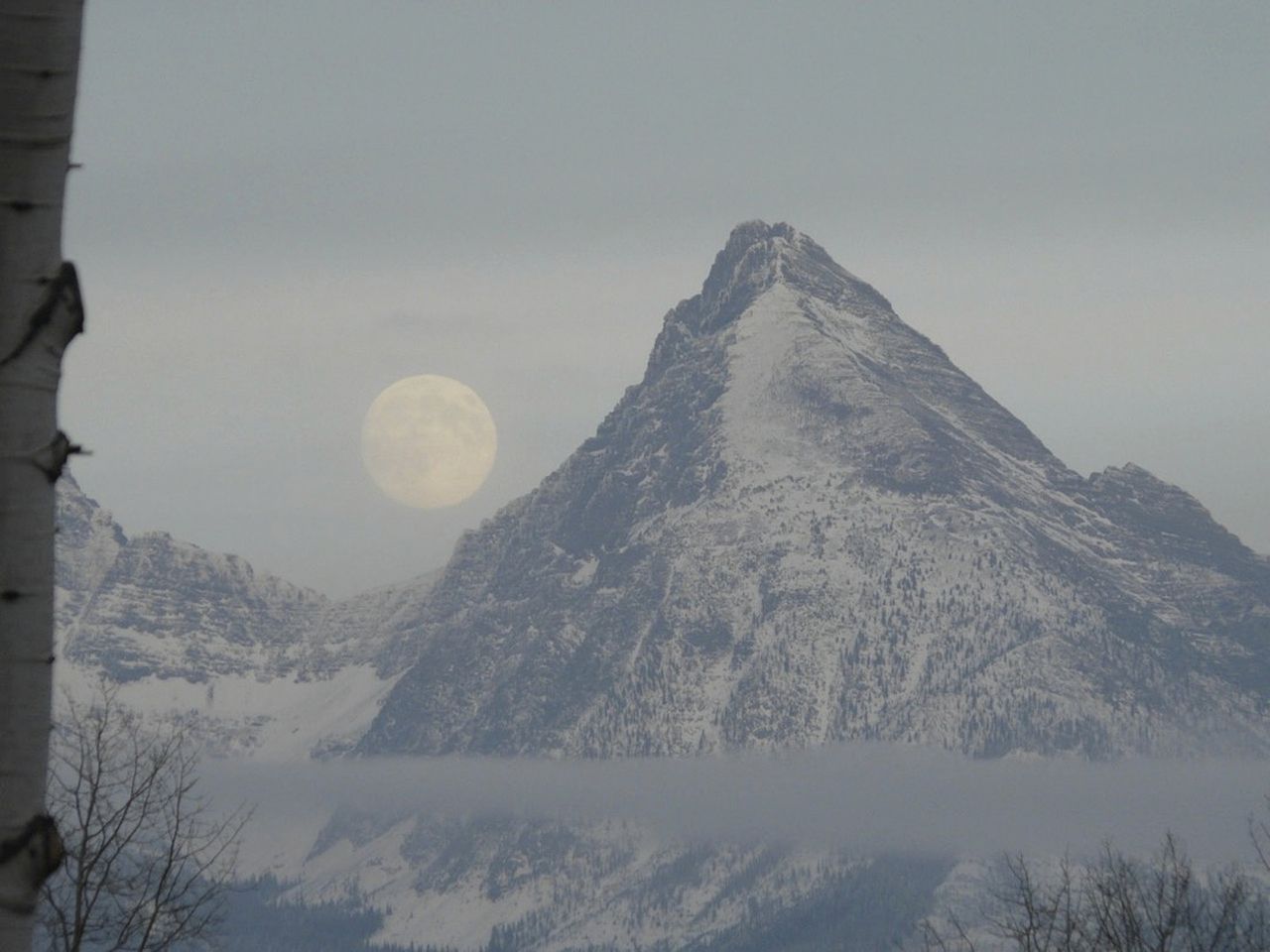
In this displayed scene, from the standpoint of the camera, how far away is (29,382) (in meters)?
6.33

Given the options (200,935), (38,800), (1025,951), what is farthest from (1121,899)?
(38,800)

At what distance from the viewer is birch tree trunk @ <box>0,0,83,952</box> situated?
6.20 meters

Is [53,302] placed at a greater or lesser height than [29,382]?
greater

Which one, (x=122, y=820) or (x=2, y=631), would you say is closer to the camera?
(x=2, y=631)

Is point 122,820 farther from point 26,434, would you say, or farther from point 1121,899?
point 26,434

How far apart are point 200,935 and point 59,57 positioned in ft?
81.3


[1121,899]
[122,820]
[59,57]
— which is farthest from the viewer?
[1121,899]

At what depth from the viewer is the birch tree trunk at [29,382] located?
6.20m

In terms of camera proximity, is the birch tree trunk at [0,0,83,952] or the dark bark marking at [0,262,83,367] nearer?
the birch tree trunk at [0,0,83,952]

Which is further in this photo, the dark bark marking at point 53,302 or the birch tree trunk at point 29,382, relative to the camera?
the dark bark marking at point 53,302

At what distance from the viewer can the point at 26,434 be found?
6270mm

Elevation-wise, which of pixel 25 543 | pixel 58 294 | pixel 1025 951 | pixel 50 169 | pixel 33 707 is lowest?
pixel 1025 951

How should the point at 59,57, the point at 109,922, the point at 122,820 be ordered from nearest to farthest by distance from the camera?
the point at 59,57 < the point at 109,922 < the point at 122,820

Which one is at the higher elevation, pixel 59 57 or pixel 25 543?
pixel 59 57
